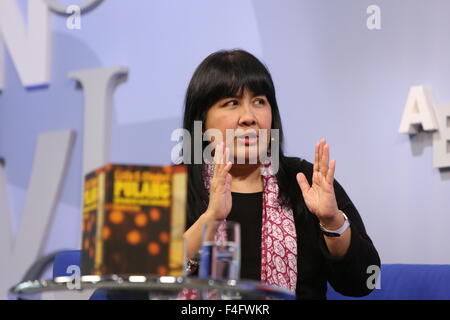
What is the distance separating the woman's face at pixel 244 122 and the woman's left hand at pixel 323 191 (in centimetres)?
27

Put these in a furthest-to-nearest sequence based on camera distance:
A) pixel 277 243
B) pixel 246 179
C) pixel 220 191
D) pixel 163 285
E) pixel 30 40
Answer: pixel 30 40, pixel 246 179, pixel 277 243, pixel 220 191, pixel 163 285

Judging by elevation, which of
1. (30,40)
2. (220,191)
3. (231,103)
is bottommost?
(220,191)

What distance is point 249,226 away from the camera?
1920 mm

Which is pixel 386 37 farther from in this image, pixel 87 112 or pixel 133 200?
pixel 133 200

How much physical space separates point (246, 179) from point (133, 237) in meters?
0.95

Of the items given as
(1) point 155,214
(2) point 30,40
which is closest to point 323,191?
(1) point 155,214

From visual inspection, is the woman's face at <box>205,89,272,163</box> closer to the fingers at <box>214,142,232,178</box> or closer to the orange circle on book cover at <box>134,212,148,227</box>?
the fingers at <box>214,142,232,178</box>

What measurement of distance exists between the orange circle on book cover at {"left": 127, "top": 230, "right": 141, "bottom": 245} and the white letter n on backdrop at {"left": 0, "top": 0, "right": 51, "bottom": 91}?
88.1 inches

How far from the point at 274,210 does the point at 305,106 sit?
76cm

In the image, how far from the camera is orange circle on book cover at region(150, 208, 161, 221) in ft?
3.57

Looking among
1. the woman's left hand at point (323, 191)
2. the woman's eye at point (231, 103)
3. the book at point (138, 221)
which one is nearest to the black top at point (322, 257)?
the woman's left hand at point (323, 191)

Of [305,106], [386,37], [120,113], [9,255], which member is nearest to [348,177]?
[305,106]

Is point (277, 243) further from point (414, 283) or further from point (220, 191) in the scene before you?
point (414, 283)

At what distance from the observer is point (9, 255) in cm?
314
